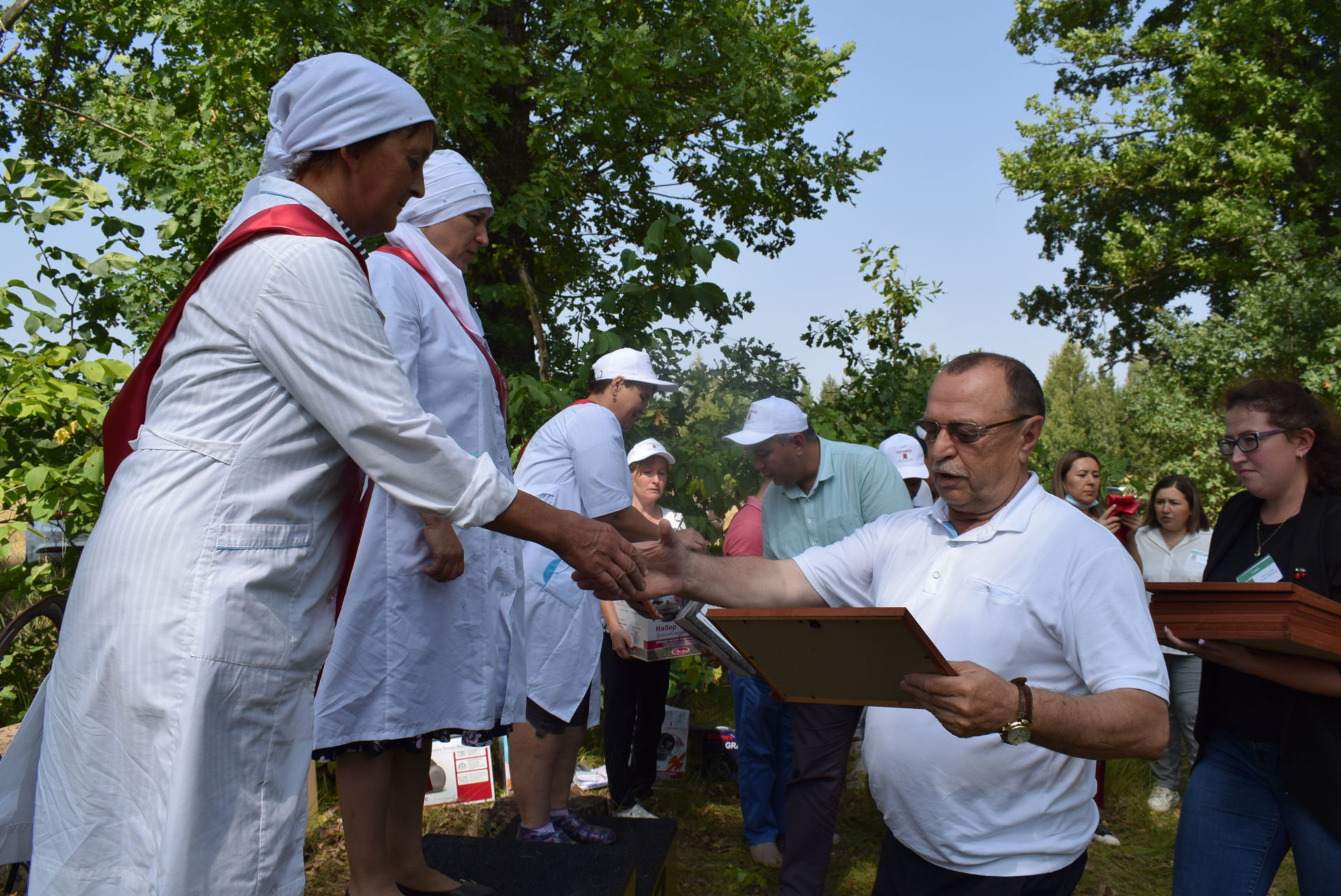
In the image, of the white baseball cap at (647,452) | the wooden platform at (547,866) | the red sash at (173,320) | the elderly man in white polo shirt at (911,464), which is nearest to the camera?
the red sash at (173,320)

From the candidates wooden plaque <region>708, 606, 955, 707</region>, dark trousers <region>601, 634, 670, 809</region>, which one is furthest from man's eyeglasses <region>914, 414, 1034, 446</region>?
dark trousers <region>601, 634, 670, 809</region>

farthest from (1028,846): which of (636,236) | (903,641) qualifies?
(636,236)

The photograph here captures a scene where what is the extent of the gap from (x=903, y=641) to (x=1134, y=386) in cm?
1924

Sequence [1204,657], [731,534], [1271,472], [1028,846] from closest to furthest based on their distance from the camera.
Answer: [1028,846], [1204,657], [1271,472], [731,534]

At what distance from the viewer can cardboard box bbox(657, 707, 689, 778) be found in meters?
5.74

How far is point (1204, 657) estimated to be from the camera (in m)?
2.61

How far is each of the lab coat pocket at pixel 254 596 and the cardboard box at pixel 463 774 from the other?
11.8 ft

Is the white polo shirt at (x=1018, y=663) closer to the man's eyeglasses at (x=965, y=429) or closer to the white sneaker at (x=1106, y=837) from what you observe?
the man's eyeglasses at (x=965, y=429)

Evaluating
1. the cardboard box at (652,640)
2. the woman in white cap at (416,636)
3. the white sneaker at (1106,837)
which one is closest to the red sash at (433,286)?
the woman in white cap at (416,636)

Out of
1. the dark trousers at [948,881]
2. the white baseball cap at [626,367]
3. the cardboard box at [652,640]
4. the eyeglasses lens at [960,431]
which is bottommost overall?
the cardboard box at [652,640]

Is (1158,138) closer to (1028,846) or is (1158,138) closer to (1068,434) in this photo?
(1068,434)

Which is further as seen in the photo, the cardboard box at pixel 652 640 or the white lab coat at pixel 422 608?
the cardboard box at pixel 652 640

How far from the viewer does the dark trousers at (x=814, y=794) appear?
3.82 metres

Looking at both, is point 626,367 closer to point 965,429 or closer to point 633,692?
point 633,692
